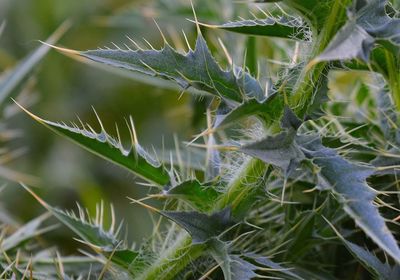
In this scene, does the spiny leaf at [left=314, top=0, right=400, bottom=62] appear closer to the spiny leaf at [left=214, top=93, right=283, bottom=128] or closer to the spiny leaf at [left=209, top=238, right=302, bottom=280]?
the spiny leaf at [left=214, top=93, right=283, bottom=128]

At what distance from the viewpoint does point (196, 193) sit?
0.66 metres

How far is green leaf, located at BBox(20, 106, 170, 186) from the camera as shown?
65 cm

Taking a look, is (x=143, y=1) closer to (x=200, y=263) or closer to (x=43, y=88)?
(x=43, y=88)

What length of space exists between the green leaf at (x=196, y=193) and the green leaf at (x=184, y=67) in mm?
95

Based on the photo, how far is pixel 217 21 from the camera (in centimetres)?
134

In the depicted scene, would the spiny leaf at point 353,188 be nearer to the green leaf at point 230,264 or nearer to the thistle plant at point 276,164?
the thistle plant at point 276,164

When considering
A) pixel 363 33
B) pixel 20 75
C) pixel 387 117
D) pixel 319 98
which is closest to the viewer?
pixel 363 33

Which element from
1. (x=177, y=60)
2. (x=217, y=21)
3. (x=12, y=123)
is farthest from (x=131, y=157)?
(x=12, y=123)

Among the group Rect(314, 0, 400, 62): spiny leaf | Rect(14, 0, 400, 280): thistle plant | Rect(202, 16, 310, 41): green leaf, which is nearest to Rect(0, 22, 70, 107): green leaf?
Rect(14, 0, 400, 280): thistle plant

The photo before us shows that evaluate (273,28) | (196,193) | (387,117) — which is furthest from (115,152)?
(387,117)

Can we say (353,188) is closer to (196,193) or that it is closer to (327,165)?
(327,165)

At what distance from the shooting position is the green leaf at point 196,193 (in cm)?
64

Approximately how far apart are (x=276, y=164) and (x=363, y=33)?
136 millimetres

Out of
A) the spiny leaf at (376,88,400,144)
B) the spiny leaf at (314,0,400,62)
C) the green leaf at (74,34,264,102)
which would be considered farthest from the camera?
the spiny leaf at (376,88,400,144)
